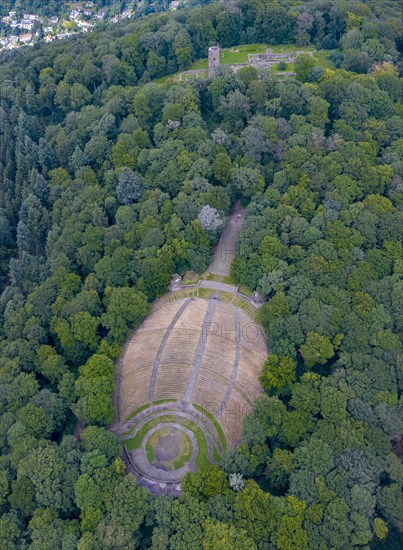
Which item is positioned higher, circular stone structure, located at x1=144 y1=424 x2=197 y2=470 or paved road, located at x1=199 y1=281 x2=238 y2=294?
paved road, located at x1=199 y1=281 x2=238 y2=294

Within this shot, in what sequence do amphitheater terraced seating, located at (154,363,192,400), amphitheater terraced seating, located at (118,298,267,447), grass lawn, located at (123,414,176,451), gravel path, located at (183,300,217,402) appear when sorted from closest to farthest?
grass lawn, located at (123,414,176,451)
amphitheater terraced seating, located at (118,298,267,447)
gravel path, located at (183,300,217,402)
amphitheater terraced seating, located at (154,363,192,400)

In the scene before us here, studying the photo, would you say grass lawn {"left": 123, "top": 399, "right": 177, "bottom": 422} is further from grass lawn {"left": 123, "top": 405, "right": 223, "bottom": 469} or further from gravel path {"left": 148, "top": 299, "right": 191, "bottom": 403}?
grass lawn {"left": 123, "top": 405, "right": 223, "bottom": 469}

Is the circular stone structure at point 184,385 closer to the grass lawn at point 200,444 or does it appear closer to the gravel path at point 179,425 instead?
the gravel path at point 179,425

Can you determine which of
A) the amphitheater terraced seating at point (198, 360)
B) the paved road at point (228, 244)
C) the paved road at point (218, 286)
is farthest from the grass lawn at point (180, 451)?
the paved road at point (228, 244)

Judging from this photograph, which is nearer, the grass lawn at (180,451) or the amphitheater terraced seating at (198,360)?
the grass lawn at (180,451)

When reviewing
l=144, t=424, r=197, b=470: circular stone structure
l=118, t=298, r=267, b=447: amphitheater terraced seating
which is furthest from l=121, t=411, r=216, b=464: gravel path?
l=118, t=298, r=267, b=447: amphitheater terraced seating

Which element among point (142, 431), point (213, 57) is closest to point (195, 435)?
point (142, 431)

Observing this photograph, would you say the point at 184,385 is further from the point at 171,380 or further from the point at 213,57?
the point at 213,57
